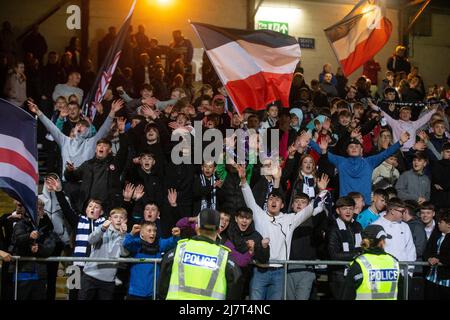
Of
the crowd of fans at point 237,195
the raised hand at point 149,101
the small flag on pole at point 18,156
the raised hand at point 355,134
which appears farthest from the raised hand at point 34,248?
the raised hand at point 355,134

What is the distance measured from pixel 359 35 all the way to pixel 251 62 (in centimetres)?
328

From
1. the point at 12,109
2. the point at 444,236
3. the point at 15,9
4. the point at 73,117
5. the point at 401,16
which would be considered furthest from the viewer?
the point at 401,16

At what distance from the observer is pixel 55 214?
34.9 ft

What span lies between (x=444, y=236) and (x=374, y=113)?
17.8 feet

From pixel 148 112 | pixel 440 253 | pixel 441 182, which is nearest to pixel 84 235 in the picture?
pixel 148 112

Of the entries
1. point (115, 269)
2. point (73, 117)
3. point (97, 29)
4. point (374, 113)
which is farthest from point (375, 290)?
point (97, 29)

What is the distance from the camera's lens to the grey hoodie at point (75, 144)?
39.9ft

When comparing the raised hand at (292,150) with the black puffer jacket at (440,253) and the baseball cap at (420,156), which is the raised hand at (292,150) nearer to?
the baseball cap at (420,156)

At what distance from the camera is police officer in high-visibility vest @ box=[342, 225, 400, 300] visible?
8.36 meters

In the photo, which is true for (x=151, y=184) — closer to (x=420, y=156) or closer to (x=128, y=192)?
(x=128, y=192)

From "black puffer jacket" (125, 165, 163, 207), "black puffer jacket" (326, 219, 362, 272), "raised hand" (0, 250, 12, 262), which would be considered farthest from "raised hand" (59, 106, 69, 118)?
"black puffer jacket" (326, 219, 362, 272)

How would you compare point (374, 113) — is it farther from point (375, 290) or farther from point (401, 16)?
point (401, 16)

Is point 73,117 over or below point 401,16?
below

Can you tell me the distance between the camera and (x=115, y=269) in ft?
32.4
